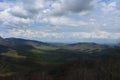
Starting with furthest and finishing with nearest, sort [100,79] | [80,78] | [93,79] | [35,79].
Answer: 1. [35,79]
2. [80,78]
3. [93,79]
4. [100,79]

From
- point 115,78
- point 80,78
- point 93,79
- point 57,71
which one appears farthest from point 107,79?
point 57,71

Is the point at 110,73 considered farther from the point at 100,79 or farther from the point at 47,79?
the point at 47,79

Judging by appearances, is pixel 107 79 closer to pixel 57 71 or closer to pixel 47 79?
pixel 47 79

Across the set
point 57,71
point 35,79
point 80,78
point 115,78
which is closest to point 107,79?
point 115,78

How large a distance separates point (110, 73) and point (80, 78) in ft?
85.8

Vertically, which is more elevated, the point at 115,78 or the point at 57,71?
the point at 115,78

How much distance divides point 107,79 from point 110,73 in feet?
15.0

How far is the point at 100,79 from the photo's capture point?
7256 centimetres

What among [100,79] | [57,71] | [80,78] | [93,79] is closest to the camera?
[100,79]

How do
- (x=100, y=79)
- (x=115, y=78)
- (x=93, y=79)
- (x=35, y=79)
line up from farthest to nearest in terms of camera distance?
1. (x=35, y=79)
2. (x=93, y=79)
3. (x=100, y=79)
4. (x=115, y=78)

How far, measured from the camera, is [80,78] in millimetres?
95312

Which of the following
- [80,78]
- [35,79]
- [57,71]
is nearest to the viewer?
[80,78]

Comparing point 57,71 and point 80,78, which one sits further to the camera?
point 57,71

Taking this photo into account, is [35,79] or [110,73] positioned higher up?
[110,73]
